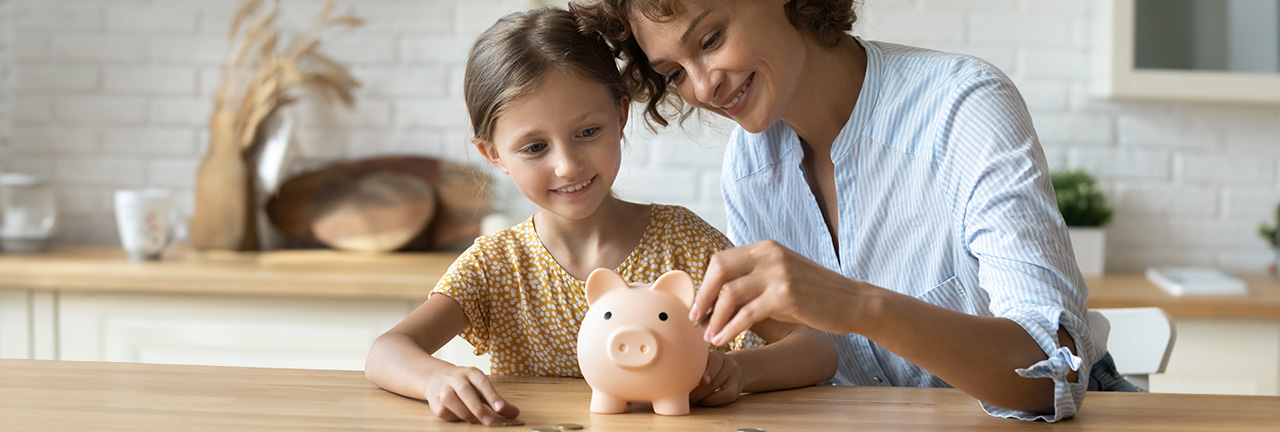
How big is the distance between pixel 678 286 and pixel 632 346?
7 centimetres

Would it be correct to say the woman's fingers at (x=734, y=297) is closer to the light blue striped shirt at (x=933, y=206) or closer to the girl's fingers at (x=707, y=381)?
the girl's fingers at (x=707, y=381)

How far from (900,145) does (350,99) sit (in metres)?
1.77

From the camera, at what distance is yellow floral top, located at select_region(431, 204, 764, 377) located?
126cm

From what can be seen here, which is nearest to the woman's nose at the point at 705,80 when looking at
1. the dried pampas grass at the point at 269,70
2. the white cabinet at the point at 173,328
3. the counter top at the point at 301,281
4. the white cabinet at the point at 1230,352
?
the counter top at the point at 301,281

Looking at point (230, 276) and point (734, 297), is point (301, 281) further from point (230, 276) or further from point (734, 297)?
point (734, 297)

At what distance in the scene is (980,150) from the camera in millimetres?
1146

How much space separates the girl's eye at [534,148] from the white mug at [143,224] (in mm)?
1598

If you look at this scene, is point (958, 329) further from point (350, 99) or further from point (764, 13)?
point (350, 99)

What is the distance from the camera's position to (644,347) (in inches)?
37.0

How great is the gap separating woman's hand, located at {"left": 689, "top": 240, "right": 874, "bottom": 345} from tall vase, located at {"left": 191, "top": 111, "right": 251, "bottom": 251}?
1.96 m

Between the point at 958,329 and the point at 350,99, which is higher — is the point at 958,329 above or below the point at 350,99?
below

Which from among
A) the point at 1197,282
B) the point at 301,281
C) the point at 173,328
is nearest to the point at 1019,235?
the point at 1197,282

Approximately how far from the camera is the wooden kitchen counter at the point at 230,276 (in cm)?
223

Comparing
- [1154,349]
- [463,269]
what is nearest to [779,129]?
[463,269]
